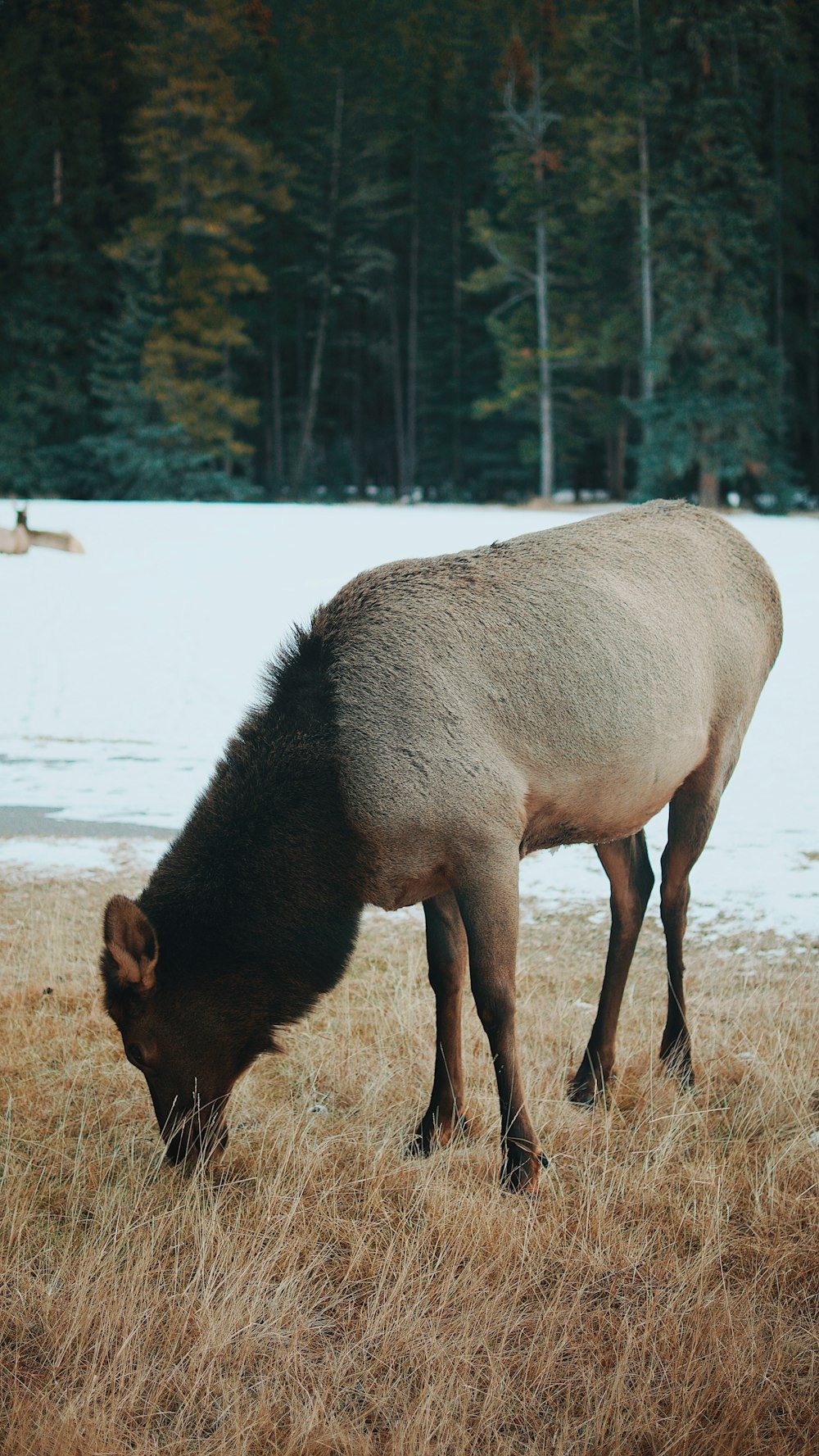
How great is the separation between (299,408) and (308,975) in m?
41.0

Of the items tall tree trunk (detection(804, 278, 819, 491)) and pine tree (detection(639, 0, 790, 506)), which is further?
tall tree trunk (detection(804, 278, 819, 491))

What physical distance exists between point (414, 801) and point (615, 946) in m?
1.62

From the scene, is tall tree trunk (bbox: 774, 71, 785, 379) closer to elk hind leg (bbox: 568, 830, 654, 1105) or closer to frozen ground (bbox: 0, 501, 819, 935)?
frozen ground (bbox: 0, 501, 819, 935)

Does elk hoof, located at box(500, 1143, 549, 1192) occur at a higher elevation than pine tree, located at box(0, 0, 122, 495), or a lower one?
lower

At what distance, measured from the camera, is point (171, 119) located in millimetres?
33250

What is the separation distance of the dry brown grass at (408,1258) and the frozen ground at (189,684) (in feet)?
8.08

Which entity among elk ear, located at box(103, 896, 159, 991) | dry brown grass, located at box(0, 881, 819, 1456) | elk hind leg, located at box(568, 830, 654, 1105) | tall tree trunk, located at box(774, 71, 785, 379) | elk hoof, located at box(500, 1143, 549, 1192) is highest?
tall tree trunk, located at box(774, 71, 785, 379)

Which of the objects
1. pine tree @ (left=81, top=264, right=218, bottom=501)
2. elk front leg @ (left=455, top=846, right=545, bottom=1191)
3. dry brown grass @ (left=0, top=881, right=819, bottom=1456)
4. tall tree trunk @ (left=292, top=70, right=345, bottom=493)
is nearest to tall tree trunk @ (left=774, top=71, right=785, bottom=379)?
tall tree trunk @ (left=292, top=70, right=345, bottom=493)

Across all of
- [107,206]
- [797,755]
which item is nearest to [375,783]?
[797,755]

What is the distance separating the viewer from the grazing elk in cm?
365

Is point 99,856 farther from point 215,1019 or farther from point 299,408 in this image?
point 299,408

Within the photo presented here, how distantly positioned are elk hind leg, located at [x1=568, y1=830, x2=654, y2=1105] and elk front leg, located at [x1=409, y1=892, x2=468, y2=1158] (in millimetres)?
585

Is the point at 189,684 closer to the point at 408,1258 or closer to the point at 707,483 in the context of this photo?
the point at 408,1258

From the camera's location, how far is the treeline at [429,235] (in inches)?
1155
